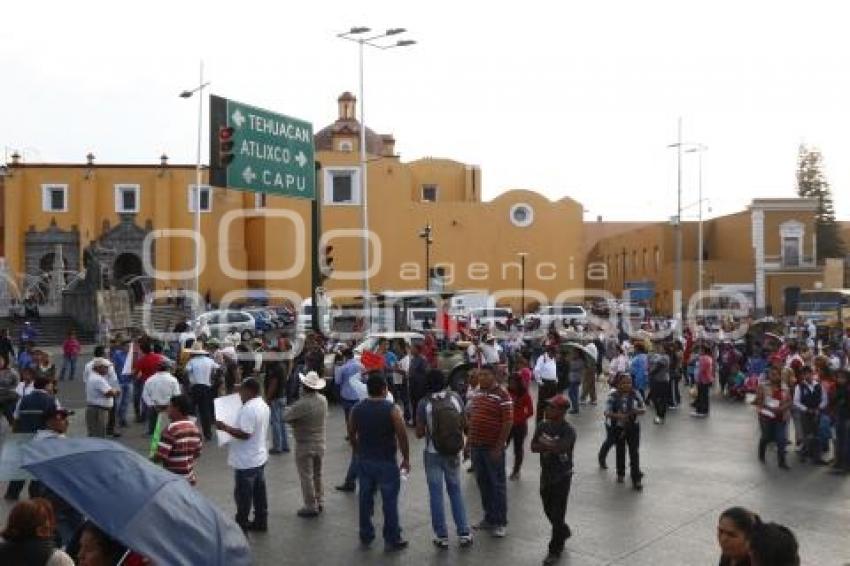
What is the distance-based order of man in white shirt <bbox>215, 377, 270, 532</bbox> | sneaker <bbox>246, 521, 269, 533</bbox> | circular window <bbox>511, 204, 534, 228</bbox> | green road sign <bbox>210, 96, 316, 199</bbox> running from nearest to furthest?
man in white shirt <bbox>215, 377, 270, 532</bbox>, sneaker <bbox>246, 521, 269, 533</bbox>, green road sign <bbox>210, 96, 316, 199</bbox>, circular window <bbox>511, 204, 534, 228</bbox>

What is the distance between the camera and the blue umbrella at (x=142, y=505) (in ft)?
12.8

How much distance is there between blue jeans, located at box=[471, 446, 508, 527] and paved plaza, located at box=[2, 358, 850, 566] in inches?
10.1

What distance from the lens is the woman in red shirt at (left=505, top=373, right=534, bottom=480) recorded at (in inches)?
440

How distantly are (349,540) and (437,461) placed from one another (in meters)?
1.17

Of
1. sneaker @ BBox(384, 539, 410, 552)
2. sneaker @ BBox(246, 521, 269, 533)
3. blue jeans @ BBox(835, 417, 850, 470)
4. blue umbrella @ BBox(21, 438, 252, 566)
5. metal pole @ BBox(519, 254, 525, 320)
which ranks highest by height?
metal pole @ BBox(519, 254, 525, 320)

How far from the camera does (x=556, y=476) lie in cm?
818

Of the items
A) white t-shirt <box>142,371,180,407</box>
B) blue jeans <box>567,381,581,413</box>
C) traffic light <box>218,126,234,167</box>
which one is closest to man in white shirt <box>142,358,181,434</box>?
white t-shirt <box>142,371,180,407</box>

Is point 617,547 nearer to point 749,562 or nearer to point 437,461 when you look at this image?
point 437,461

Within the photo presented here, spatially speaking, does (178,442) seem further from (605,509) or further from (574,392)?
(574,392)

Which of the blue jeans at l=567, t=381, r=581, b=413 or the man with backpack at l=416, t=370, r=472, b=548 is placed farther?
the blue jeans at l=567, t=381, r=581, b=413

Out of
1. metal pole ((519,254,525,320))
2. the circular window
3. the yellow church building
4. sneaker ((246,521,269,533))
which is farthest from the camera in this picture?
the circular window

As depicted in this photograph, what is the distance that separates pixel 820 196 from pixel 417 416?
237 feet

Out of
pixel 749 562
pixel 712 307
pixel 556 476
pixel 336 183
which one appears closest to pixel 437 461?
pixel 556 476

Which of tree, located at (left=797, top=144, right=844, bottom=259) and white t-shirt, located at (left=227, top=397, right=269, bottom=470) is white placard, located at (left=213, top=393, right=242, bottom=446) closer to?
white t-shirt, located at (left=227, top=397, right=269, bottom=470)
